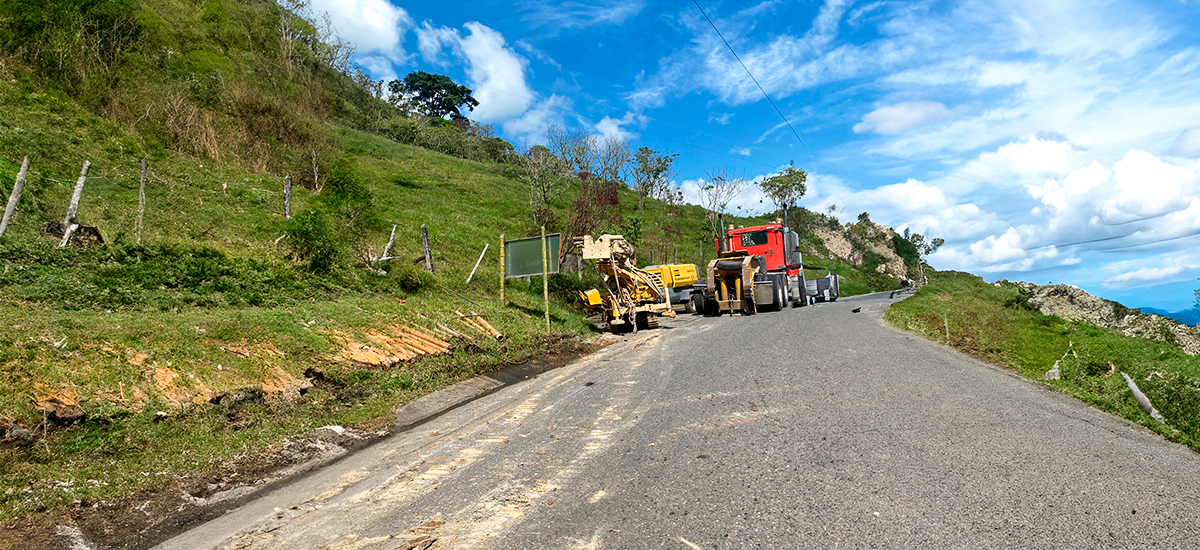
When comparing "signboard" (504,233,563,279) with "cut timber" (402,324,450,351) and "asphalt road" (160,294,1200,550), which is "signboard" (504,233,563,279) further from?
"asphalt road" (160,294,1200,550)

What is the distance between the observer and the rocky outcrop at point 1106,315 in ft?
52.3

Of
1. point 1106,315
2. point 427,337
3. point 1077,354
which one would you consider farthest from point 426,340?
point 1106,315

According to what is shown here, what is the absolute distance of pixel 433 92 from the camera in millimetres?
90375

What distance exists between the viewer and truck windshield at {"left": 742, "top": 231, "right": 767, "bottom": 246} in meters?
25.3

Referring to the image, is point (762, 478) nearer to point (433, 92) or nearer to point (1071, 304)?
point (1071, 304)

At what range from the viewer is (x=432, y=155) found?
50.5 metres

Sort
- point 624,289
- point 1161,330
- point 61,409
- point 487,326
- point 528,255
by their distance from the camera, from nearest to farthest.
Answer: point 61,409, point 487,326, point 528,255, point 1161,330, point 624,289

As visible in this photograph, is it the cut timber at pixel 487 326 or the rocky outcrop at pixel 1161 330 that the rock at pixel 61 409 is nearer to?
the cut timber at pixel 487 326

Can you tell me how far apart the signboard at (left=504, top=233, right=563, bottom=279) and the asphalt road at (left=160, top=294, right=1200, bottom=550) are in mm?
7800

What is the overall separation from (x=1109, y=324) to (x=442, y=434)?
22.0 metres

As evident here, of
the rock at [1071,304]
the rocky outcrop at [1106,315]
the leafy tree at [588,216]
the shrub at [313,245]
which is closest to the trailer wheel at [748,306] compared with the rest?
the leafy tree at [588,216]

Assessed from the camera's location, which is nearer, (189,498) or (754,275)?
(189,498)

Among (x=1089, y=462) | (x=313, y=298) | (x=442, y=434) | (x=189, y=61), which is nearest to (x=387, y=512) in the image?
(x=442, y=434)

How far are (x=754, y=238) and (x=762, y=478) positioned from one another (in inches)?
849
